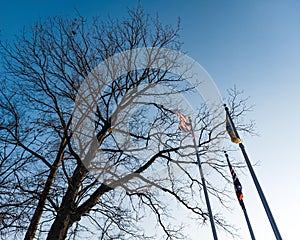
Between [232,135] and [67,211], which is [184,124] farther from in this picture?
[67,211]

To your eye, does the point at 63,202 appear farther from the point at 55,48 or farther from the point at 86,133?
the point at 55,48

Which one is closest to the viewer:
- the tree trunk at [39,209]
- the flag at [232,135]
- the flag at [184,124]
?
the tree trunk at [39,209]

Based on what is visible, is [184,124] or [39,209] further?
[184,124]

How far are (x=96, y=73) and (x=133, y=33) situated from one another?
2453 millimetres

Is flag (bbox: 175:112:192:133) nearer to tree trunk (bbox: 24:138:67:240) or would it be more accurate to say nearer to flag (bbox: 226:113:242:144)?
flag (bbox: 226:113:242:144)

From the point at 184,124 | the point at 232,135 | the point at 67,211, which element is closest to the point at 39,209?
the point at 67,211

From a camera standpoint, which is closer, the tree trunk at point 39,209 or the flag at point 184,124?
the tree trunk at point 39,209

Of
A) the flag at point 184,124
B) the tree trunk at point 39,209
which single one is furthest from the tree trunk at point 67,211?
the flag at point 184,124

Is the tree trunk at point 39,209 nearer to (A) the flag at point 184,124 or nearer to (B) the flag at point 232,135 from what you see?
(A) the flag at point 184,124

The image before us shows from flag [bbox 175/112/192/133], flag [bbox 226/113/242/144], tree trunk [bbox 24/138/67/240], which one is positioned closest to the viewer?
tree trunk [bbox 24/138/67/240]

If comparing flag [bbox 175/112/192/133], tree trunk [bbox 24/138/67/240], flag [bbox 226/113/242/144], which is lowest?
tree trunk [bbox 24/138/67/240]

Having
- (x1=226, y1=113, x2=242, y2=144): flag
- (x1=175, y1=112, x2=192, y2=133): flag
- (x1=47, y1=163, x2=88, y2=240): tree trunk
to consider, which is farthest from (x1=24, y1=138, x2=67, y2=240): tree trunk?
(x1=226, y1=113, x2=242, y2=144): flag

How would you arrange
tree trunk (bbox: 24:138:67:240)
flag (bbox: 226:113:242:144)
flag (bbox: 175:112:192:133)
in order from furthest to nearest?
1. flag (bbox: 175:112:192:133)
2. flag (bbox: 226:113:242:144)
3. tree trunk (bbox: 24:138:67:240)

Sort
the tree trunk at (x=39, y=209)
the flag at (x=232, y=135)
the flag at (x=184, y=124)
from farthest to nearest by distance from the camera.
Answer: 1. the flag at (x=184, y=124)
2. the flag at (x=232, y=135)
3. the tree trunk at (x=39, y=209)
